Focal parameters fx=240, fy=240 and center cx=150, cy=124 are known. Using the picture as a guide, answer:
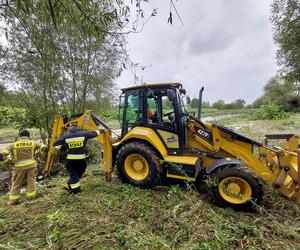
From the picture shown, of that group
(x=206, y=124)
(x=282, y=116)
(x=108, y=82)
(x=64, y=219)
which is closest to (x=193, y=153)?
(x=206, y=124)

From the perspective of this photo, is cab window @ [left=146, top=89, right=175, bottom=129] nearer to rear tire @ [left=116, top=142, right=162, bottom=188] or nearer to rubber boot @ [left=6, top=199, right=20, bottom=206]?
rear tire @ [left=116, top=142, right=162, bottom=188]

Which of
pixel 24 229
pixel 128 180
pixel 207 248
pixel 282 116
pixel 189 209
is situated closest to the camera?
pixel 207 248

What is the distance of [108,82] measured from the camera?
356 inches

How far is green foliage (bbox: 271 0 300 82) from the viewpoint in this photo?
785 cm

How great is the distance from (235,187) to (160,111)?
2.07 m

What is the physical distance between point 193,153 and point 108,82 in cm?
540

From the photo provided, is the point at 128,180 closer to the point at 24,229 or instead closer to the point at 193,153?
the point at 193,153

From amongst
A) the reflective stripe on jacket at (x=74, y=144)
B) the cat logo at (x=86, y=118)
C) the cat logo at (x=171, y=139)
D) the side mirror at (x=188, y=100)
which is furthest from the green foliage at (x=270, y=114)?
the reflective stripe on jacket at (x=74, y=144)

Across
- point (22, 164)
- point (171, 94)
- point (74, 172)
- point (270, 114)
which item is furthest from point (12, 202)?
point (270, 114)

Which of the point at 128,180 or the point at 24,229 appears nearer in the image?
the point at 24,229

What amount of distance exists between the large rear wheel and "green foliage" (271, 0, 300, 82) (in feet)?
21.5

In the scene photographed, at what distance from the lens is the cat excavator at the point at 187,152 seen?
380cm

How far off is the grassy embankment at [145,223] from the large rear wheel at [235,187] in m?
0.16

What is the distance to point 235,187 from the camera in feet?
12.5
